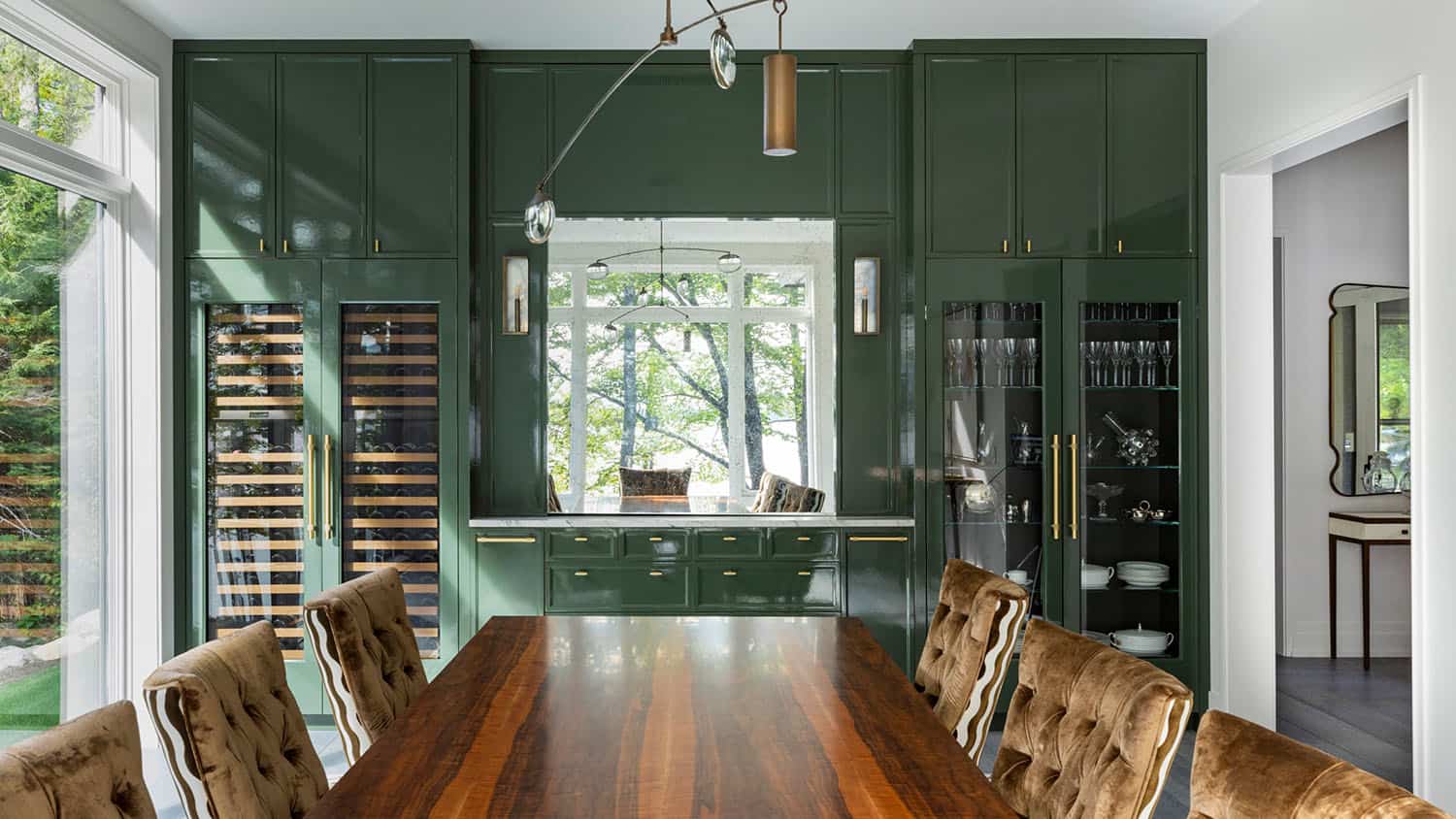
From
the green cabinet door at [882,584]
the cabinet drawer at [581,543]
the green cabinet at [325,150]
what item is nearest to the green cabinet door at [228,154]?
the green cabinet at [325,150]

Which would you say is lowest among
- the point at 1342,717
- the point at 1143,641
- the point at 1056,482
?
the point at 1342,717

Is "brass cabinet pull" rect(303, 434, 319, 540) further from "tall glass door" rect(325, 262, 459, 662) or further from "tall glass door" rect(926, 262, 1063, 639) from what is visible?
"tall glass door" rect(926, 262, 1063, 639)

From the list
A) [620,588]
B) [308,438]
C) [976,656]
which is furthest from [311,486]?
[976,656]

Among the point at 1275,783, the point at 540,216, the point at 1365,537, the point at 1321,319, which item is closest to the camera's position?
the point at 1275,783

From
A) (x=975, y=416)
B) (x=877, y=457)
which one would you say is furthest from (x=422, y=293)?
(x=975, y=416)

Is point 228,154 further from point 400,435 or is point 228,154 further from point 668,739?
point 668,739

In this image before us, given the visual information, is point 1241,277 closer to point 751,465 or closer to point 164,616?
point 751,465

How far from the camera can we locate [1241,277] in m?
4.14

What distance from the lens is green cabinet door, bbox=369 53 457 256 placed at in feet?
13.9

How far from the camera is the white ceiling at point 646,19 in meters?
3.85

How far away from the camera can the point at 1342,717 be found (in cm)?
429

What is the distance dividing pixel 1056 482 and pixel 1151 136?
160 centimetres

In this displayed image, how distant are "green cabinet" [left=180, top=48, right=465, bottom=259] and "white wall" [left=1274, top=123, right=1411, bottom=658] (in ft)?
14.9

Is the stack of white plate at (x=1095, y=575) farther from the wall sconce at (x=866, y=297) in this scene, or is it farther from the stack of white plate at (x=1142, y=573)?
the wall sconce at (x=866, y=297)
